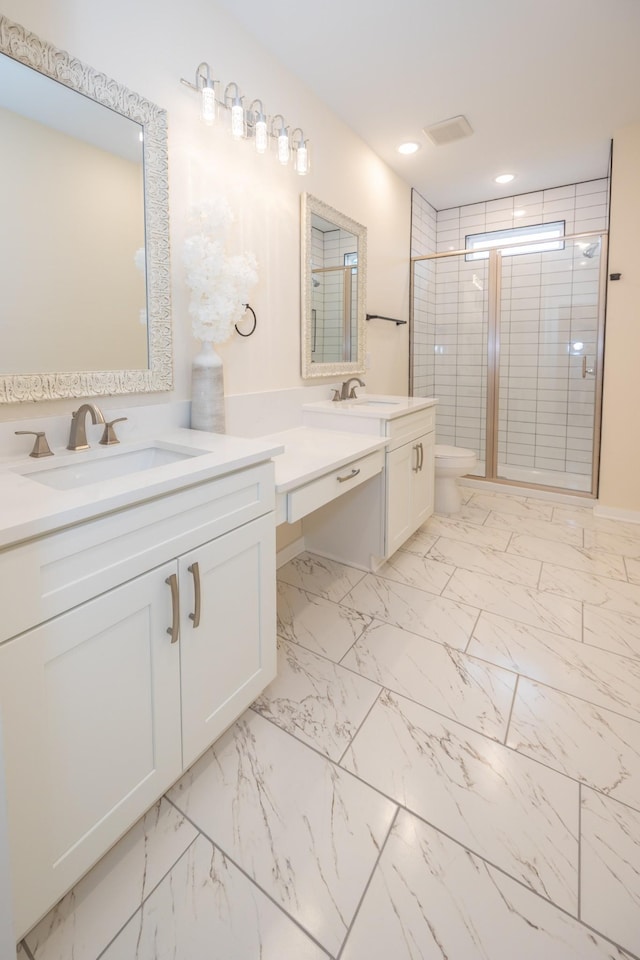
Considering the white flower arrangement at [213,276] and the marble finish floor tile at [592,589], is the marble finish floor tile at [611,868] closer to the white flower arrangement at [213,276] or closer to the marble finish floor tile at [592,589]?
the marble finish floor tile at [592,589]

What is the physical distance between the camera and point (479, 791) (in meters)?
1.23

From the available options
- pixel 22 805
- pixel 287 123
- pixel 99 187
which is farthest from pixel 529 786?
pixel 287 123

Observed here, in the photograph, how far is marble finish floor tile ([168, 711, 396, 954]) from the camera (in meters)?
1.00

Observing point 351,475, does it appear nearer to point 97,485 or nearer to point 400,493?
point 400,493

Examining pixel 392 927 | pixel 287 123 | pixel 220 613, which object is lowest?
Result: pixel 392 927

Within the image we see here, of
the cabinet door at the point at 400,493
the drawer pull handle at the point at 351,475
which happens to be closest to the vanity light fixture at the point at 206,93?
the drawer pull handle at the point at 351,475

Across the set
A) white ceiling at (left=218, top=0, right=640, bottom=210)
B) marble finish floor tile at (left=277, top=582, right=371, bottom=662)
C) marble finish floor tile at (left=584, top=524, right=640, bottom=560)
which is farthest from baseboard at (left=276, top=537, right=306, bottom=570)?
white ceiling at (left=218, top=0, right=640, bottom=210)

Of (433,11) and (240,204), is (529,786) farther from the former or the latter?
(433,11)

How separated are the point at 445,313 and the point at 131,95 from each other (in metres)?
3.25

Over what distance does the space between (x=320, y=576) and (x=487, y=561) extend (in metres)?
0.96

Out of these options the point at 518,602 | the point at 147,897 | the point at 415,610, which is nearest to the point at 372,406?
the point at 415,610

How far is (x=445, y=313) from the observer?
419 centimetres

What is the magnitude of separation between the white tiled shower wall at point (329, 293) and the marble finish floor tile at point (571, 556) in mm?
1584

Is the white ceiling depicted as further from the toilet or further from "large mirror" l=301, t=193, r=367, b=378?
the toilet
